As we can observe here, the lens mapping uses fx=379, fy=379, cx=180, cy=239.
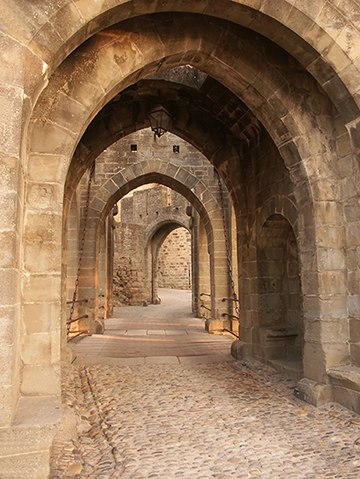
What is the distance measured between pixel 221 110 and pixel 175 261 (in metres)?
19.8

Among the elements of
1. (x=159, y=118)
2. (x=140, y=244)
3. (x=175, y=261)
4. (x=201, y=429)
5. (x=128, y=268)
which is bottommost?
(x=201, y=429)

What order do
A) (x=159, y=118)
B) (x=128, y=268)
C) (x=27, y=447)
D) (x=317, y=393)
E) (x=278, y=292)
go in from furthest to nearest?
(x=128, y=268) → (x=159, y=118) → (x=278, y=292) → (x=317, y=393) → (x=27, y=447)

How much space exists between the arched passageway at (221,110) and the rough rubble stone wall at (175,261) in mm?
19204

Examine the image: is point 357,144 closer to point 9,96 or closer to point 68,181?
point 9,96

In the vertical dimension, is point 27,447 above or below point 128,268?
below

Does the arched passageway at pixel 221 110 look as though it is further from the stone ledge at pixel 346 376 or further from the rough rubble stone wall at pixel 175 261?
the rough rubble stone wall at pixel 175 261

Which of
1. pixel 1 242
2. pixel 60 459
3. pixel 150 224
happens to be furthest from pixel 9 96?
pixel 150 224

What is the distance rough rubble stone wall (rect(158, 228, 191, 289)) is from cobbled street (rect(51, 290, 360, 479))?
19.6 metres

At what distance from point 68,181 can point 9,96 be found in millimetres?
3213

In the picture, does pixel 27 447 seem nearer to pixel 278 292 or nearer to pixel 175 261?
pixel 278 292

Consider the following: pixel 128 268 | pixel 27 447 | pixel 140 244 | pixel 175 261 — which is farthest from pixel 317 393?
pixel 175 261

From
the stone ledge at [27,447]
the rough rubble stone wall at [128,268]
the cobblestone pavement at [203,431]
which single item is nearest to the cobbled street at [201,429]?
the cobblestone pavement at [203,431]

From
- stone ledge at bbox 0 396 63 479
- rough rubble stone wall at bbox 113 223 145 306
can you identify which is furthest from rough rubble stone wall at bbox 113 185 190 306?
stone ledge at bbox 0 396 63 479

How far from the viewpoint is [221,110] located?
5383 mm
